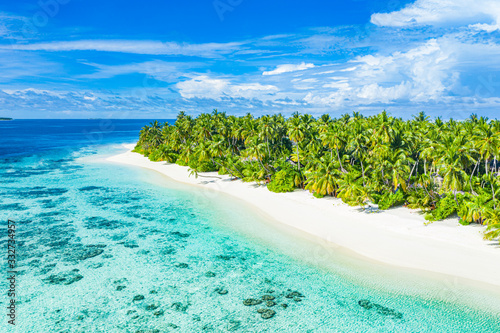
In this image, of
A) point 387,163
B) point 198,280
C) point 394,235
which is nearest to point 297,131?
point 387,163

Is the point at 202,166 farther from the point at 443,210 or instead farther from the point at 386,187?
the point at 443,210

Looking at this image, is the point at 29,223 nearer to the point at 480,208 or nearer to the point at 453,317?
the point at 453,317

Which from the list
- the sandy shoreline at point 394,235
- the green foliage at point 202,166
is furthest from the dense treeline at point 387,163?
the sandy shoreline at point 394,235

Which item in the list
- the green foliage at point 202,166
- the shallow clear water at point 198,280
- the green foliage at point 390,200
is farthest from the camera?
the green foliage at point 202,166

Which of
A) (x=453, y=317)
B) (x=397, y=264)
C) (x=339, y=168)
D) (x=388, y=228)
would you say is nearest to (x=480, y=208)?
(x=388, y=228)

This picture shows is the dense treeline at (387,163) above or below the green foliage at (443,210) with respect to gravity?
above

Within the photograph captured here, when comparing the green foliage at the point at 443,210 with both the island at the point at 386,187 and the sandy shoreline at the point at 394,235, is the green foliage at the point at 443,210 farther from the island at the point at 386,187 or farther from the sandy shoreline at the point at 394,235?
the sandy shoreline at the point at 394,235

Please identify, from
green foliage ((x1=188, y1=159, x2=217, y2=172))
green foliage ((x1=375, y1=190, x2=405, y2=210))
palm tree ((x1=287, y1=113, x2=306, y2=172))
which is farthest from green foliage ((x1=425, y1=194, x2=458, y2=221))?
green foliage ((x1=188, y1=159, x2=217, y2=172))
